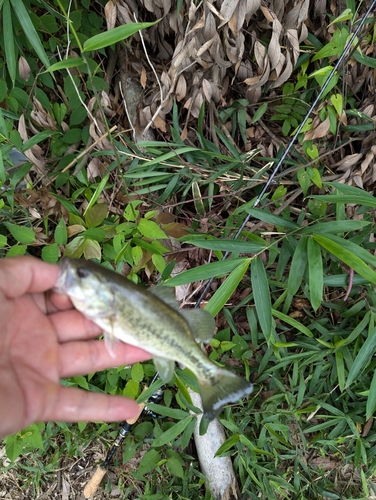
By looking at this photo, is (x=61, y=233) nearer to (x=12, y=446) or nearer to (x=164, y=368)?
(x=164, y=368)

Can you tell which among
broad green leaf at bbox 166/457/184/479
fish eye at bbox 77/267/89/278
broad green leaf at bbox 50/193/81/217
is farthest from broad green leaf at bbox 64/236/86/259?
broad green leaf at bbox 166/457/184/479

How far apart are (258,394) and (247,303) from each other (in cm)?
88

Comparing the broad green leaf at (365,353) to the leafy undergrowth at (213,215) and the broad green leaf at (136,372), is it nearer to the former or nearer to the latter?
the leafy undergrowth at (213,215)

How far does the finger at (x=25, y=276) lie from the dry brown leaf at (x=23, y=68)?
1915 mm

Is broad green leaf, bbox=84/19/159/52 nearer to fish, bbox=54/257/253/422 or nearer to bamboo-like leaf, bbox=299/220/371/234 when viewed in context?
fish, bbox=54/257/253/422

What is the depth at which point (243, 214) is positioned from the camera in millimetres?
3334

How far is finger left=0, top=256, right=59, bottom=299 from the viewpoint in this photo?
6.63 feet

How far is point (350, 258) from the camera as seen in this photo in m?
2.41

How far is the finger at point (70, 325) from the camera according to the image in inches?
88.4

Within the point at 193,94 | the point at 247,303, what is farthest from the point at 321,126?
the point at 247,303

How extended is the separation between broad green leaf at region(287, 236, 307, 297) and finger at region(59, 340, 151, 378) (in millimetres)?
1065

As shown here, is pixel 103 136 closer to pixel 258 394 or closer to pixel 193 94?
pixel 193 94

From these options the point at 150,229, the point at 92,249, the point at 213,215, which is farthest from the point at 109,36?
the point at 213,215

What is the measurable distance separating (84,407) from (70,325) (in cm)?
45
